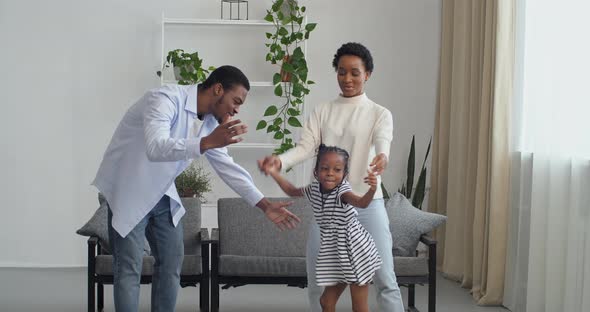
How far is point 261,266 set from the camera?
15.1ft

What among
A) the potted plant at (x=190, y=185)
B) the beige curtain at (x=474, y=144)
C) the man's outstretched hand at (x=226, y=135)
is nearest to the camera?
the man's outstretched hand at (x=226, y=135)

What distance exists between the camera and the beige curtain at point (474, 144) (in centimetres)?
526

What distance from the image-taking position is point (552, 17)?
4.77 meters

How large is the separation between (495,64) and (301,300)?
1.95 meters

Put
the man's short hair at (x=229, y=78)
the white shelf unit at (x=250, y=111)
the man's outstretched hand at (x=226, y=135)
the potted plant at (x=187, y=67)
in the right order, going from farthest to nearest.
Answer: the white shelf unit at (x=250, y=111) → the potted plant at (x=187, y=67) → the man's short hair at (x=229, y=78) → the man's outstretched hand at (x=226, y=135)

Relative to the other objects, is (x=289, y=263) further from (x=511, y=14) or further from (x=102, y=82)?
(x=102, y=82)

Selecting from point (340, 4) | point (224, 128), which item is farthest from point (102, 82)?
point (224, 128)

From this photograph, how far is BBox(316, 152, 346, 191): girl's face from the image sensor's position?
3340 millimetres

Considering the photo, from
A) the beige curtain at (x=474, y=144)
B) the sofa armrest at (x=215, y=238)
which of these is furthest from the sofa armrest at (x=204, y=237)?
the beige curtain at (x=474, y=144)

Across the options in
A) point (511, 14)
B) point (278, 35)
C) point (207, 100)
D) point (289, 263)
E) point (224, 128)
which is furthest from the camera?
point (278, 35)

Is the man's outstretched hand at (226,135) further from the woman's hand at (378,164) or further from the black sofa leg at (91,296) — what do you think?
the black sofa leg at (91,296)

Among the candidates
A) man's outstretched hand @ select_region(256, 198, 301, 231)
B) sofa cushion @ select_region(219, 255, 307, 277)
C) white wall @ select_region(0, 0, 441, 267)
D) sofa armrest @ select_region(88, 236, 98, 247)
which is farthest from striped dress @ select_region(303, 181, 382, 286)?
white wall @ select_region(0, 0, 441, 267)

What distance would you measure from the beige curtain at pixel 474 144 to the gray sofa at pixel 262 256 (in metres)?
0.73

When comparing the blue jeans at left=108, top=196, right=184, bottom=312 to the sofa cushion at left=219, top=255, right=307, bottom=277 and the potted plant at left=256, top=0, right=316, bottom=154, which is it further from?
the potted plant at left=256, top=0, right=316, bottom=154
